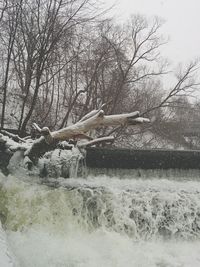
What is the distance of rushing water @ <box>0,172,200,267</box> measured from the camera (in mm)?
5707

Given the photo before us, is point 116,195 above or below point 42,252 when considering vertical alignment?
above

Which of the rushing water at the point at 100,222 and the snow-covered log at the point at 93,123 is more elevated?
the snow-covered log at the point at 93,123

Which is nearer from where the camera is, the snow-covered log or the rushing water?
the rushing water

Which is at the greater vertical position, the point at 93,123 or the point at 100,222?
the point at 93,123

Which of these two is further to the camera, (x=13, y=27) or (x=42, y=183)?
(x=13, y=27)

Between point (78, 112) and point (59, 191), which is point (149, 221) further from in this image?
point (78, 112)

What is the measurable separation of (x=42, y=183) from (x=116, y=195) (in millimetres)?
1271

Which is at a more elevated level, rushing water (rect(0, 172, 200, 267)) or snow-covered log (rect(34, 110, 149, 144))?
snow-covered log (rect(34, 110, 149, 144))

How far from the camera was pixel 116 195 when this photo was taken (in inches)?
274

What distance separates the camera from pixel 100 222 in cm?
670

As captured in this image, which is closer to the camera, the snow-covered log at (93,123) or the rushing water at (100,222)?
the rushing water at (100,222)

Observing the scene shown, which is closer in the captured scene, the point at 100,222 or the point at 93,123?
the point at 100,222

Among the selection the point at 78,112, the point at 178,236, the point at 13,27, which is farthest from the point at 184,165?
the point at 78,112

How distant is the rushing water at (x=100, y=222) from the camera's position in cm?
571
